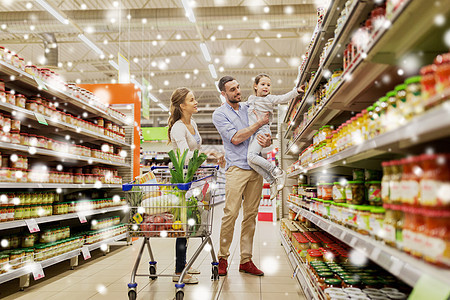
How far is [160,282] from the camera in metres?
3.18

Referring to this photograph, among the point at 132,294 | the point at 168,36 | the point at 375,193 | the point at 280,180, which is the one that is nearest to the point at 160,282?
the point at 132,294

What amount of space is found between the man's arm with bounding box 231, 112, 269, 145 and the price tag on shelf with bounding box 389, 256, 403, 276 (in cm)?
227

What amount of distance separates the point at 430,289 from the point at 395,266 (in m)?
0.20

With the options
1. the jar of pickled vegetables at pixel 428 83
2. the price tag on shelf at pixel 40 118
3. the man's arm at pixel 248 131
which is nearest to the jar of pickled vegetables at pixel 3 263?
the price tag on shelf at pixel 40 118

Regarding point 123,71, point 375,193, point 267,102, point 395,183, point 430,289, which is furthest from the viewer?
point 123,71

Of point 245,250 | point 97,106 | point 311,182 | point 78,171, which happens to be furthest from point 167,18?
point 245,250

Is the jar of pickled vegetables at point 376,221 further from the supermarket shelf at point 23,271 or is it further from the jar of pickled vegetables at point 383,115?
the supermarket shelf at point 23,271

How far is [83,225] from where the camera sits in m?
5.26

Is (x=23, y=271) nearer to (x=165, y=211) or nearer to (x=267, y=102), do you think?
(x=165, y=211)

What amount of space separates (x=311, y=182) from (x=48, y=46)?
31.1 ft

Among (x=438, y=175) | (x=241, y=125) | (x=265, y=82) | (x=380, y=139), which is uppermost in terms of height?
(x=265, y=82)

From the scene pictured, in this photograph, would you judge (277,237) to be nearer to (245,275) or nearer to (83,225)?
(245,275)

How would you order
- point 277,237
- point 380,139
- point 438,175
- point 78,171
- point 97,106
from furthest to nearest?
point 277,237 → point 97,106 → point 78,171 → point 380,139 → point 438,175

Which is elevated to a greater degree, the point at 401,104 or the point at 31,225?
the point at 401,104
